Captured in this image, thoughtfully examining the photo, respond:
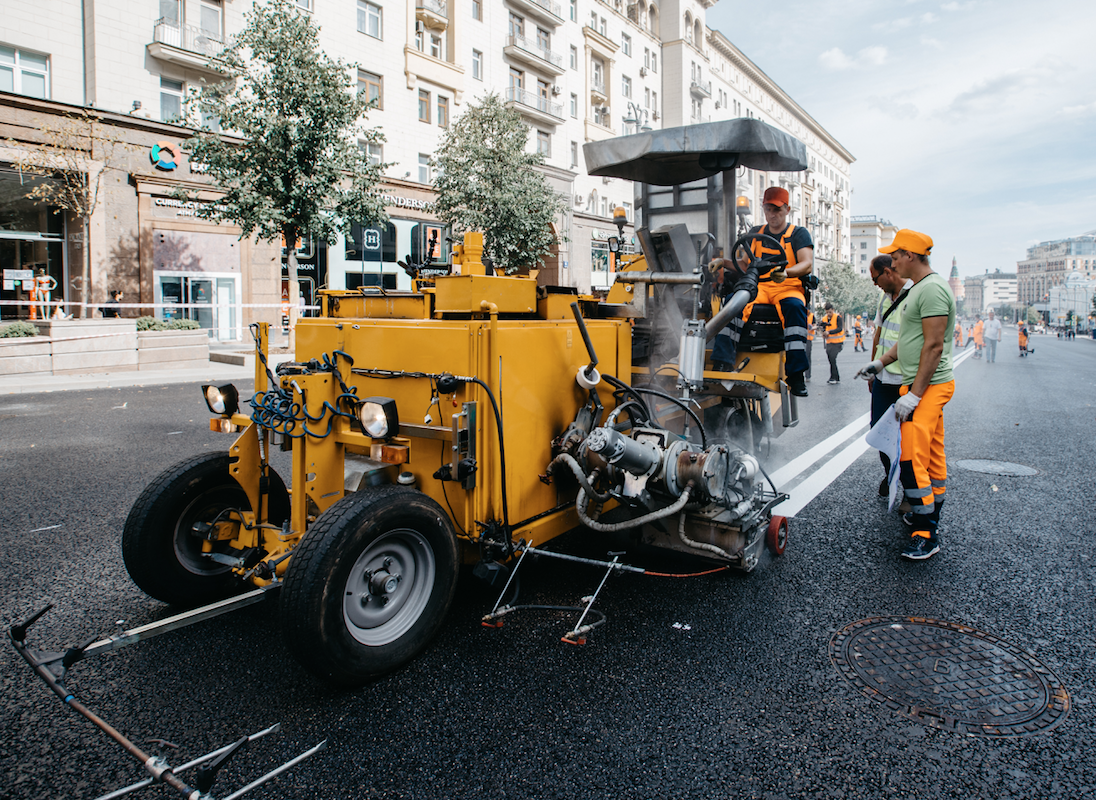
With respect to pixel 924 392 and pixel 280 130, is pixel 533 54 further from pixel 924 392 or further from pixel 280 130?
pixel 924 392

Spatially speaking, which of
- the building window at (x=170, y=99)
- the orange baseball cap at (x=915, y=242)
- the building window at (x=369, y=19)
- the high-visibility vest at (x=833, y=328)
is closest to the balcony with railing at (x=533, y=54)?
the building window at (x=369, y=19)

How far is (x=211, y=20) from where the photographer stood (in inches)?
897

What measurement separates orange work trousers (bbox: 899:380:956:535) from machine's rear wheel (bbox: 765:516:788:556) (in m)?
0.88

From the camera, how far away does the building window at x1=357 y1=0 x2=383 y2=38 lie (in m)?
27.2

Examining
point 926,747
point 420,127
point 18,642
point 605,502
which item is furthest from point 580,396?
point 420,127

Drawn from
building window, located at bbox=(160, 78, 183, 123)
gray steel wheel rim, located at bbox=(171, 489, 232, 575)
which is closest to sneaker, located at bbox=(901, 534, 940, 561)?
gray steel wheel rim, located at bbox=(171, 489, 232, 575)

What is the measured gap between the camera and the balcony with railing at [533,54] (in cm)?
3425

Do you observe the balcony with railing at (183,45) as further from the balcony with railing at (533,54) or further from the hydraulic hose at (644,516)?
the hydraulic hose at (644,516)

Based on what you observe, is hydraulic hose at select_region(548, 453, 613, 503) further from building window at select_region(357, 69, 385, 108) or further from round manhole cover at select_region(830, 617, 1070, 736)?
building window at select_region(357, 69, 385, 108)

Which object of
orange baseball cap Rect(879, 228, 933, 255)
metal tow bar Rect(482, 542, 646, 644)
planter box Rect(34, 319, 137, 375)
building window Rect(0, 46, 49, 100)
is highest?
building window Rect(0, 46, 49, 100)

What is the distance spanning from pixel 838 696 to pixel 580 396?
1.85 meters

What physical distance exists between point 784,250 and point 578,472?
125 inches

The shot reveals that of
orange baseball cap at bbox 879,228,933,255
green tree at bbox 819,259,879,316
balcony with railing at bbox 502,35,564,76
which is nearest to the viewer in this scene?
orange baseball cap at bbox 879,228,933,255

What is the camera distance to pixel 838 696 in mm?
2664
